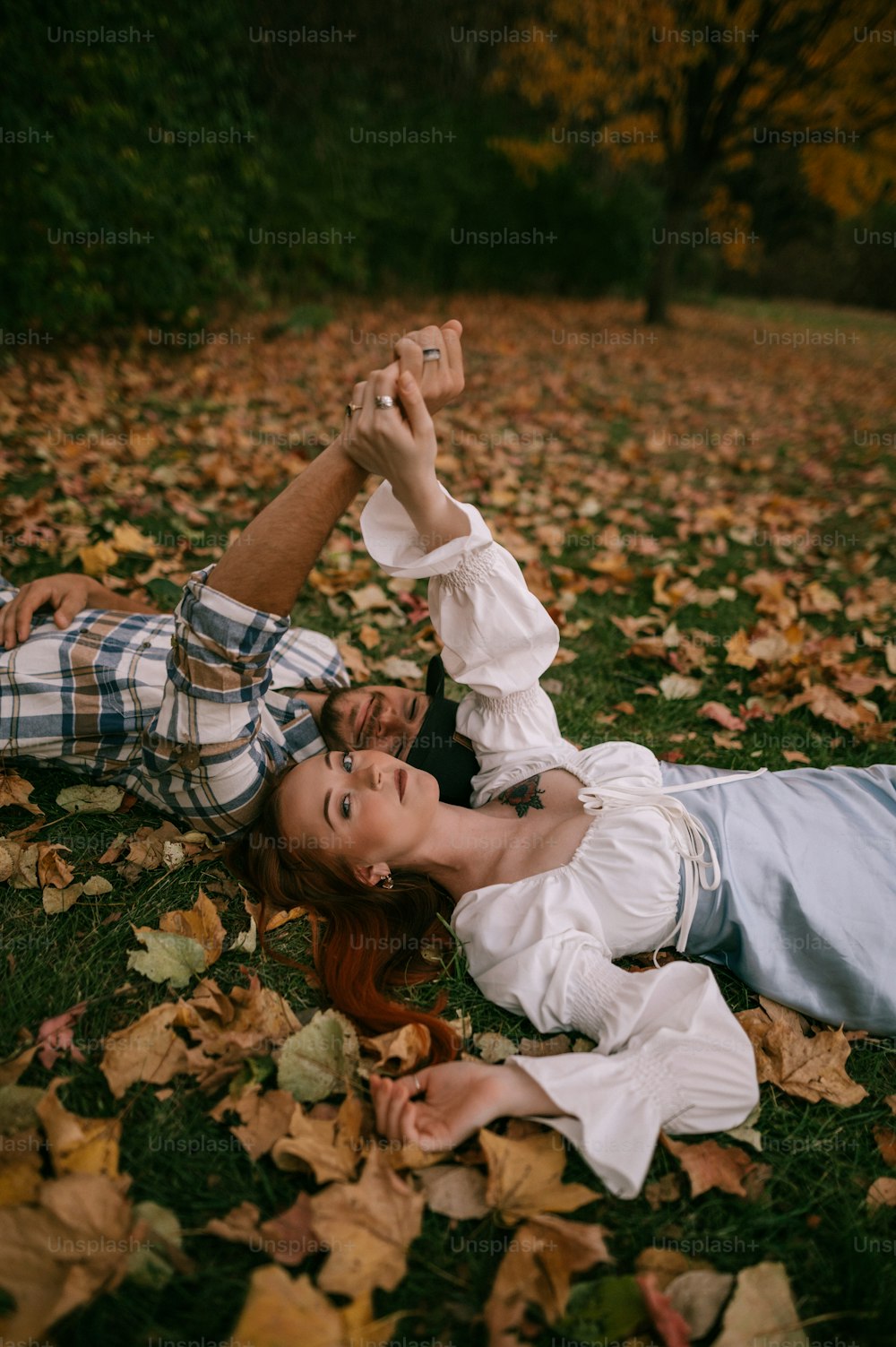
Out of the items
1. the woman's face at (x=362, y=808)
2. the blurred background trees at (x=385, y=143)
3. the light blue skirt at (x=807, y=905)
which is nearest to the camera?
the light blue skirt at (x=807, y=905)

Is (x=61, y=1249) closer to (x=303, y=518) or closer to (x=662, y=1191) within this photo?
(x=662, y=1191)

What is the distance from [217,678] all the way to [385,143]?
1193cm

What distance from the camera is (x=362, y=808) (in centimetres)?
203

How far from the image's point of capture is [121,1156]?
1.60m

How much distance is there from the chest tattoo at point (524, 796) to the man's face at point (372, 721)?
14.2 inches

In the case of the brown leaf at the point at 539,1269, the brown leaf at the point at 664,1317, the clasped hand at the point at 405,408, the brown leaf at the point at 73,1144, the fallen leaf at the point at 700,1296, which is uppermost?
the clasped hand at the point at 405,408

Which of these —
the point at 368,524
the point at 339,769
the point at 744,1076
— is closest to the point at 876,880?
the point at 744,1076

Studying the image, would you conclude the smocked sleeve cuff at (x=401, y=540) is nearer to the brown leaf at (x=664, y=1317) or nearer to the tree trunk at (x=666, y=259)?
the brown leaf at (x=664, y=1317)

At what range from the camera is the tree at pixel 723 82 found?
9.91 m

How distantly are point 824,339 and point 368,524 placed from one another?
15802 millimetres

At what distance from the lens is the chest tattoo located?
2211mm

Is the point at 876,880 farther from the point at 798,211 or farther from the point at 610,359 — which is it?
the point at 798,211

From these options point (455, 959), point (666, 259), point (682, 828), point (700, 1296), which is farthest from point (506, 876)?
point (666, 259)

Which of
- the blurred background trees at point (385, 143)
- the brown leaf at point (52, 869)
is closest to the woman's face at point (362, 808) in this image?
the brown leaf at point (52, 869)
